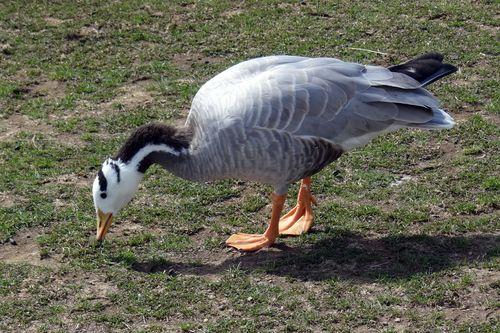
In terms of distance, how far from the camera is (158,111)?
9711mm

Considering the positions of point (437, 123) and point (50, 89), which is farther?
point (50, 89)

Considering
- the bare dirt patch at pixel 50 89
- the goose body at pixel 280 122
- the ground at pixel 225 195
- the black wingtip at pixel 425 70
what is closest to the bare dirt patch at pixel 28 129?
the ground at pixel 225 195

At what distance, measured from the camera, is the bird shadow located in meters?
7.00

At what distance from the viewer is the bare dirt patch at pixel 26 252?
731 cm

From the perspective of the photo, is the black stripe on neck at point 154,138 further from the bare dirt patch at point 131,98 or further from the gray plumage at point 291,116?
the bare dirt patch at point 131,98

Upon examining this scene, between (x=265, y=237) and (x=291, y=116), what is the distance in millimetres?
1059

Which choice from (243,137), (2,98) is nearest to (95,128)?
(2,98)

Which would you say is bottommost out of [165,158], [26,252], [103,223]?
[26,252]

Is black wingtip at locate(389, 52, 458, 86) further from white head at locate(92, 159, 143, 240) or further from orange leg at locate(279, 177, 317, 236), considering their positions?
white head at locate(92, 159, 143, 240)

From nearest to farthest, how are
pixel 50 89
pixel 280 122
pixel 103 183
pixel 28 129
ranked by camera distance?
pixel 280 122, pixel 103 183, pixel 28 129, pixel 50 89

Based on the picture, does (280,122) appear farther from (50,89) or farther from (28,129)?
(50,89)

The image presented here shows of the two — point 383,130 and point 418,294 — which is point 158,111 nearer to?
point 383,130

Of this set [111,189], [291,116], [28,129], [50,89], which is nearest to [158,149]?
[111,189]

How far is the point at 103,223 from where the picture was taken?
745 centimetres
